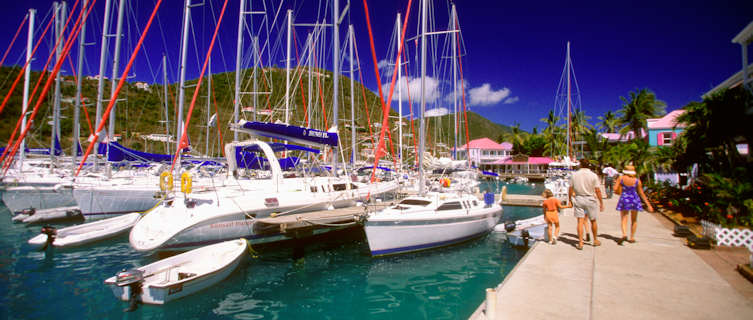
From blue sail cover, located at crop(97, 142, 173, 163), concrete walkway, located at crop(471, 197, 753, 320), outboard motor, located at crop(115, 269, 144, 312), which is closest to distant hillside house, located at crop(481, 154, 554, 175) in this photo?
concrete walkway, located at crop(471, 197, 753, 320)

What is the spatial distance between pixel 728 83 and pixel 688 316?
19.4 m

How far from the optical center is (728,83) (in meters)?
17.0

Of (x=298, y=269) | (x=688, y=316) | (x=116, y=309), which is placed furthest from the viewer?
(x=298, y=269)

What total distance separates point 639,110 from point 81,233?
183 ft

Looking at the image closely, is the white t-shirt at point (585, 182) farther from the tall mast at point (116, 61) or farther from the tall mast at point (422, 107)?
the tall mast at point (116, 61)

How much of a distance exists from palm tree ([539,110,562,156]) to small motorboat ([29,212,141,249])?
204 feet

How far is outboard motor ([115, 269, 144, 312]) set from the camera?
775 cm

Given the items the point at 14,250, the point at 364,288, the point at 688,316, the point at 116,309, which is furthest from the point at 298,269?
the point at 14,250

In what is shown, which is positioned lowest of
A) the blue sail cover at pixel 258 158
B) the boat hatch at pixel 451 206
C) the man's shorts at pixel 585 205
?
the boat hatch at pixel 451 206

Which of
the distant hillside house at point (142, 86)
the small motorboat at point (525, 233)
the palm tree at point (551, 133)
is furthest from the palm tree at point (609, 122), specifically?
the distant hillside house at point (142, 86)

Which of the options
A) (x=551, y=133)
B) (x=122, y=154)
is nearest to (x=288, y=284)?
(x=122, y=154)

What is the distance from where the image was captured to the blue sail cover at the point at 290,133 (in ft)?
40.0

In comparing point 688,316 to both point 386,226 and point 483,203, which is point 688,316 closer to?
point 386,226

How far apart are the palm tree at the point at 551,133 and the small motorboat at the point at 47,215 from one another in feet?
209
